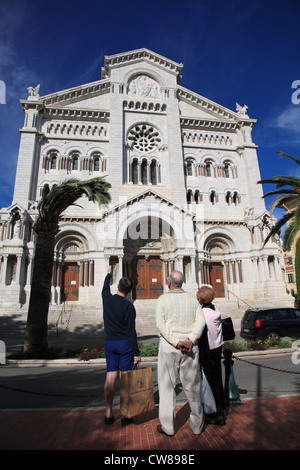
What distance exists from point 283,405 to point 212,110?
2790cm

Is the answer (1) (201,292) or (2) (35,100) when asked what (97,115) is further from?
(1) (201,292)

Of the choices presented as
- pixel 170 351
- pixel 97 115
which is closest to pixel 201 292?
pixel 170 351

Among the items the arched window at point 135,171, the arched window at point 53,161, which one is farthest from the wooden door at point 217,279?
the arched window at point 53,161

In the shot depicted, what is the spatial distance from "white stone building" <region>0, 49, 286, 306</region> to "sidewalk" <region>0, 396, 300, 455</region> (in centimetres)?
1525

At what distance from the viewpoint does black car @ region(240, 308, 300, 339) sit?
38.9 feet

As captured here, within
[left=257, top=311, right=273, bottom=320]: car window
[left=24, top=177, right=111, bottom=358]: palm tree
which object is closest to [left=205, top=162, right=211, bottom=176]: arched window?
[left=24, top=177, right=111, bottom=358]: palm tree

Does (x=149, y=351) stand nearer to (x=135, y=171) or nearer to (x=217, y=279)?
(x=217, y=279)

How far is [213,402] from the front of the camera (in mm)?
4031

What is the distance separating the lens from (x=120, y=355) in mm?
4230

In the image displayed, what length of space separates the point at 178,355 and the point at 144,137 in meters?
24.6

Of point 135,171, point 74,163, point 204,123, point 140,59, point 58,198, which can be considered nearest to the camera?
point 58,198

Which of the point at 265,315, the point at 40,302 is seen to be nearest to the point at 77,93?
the point at 40,302

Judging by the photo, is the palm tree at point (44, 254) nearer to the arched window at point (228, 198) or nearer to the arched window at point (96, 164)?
the arched window at point (96, 164)

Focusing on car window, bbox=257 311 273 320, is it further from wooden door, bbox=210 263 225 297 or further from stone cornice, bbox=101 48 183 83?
stone cornice, bbox=101 48 183 83
